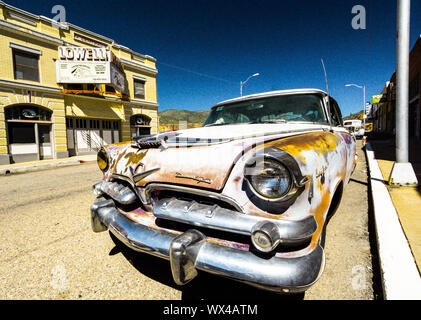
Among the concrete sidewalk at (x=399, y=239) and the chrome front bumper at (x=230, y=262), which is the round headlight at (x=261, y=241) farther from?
the concrete sidewalk at (x=399, y=239)

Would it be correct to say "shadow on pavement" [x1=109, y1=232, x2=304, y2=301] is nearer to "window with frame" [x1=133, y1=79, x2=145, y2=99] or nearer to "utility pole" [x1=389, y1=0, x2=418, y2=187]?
"utility pole" [x1=389, y1=0, x2=418, y2=187]

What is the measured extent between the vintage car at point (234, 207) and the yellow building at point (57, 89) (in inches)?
513

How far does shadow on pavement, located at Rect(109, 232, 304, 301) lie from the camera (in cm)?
154

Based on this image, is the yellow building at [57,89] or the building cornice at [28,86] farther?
the yellow building at [57,89]

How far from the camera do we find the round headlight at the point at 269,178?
122 cm

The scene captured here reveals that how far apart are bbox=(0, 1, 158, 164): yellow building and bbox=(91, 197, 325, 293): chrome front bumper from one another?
13323 millimetres

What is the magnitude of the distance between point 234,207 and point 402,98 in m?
4.42

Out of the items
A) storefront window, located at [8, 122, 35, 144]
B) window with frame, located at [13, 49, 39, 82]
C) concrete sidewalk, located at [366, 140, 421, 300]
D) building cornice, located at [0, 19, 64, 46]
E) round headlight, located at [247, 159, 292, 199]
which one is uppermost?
building cornice, located at [0, 19, 64, 46]

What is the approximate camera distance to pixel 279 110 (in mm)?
2600

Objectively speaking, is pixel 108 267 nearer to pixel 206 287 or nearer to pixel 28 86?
pixel 206 287

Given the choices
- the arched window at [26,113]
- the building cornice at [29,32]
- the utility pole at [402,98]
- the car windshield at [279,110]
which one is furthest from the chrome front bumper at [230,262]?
the building cornice at [29,32]

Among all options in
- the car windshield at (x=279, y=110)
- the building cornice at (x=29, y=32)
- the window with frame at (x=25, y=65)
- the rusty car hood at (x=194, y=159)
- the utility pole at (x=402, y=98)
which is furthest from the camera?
the window with frame at (x=25, y=65)

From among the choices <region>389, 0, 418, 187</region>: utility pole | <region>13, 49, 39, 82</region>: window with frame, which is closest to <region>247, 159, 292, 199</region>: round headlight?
<region>389, 0, 418, 187</region>: utility pole

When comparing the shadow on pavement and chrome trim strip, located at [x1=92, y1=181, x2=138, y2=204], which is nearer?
the shadow on pavement
